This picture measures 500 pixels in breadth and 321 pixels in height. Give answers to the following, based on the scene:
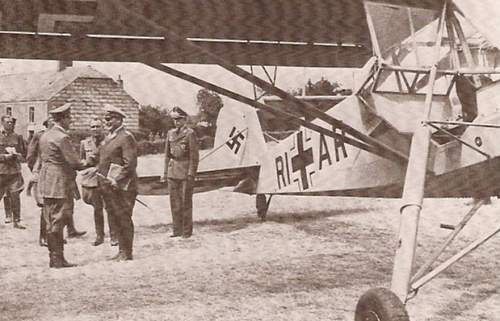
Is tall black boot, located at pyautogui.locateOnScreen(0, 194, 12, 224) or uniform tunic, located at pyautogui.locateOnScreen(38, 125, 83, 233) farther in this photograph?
tall black boot, located at pyautogui.locateOnScreen(0, 194, 12, 224)

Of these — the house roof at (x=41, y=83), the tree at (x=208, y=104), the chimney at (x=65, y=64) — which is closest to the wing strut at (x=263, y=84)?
the chimney at (x=65, y=64)

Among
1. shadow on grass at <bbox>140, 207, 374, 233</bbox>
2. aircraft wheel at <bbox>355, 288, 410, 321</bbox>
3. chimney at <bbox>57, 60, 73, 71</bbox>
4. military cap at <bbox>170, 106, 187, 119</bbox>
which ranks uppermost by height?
chimney at <bbox>57, 60, 73, 71</bbox>

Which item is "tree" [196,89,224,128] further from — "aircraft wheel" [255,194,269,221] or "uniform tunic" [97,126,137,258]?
"uniform tunic" [97,126,137,258]

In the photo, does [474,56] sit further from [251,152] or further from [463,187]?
[251,152]

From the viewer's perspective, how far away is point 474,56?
4.53m

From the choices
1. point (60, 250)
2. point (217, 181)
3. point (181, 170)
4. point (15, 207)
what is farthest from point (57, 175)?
point (15, 207)

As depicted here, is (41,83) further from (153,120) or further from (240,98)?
(240,98)

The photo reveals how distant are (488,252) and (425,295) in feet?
7.52

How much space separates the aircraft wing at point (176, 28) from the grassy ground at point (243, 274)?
78.4 inches

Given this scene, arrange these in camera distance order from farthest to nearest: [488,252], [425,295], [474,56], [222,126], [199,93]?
[199,93]
[222,126]
[488,252]
[425,295]
[474,56]

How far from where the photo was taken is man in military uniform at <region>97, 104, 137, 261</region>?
6.99 metres

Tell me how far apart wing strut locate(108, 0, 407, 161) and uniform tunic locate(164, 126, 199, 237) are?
431 centimetres

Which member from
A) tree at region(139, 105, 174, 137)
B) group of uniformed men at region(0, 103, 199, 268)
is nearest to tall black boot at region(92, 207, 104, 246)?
group of uniformed men at region(0, 103, 199, 268)

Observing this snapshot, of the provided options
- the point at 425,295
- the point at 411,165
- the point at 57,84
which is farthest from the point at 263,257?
the point at 57,84
